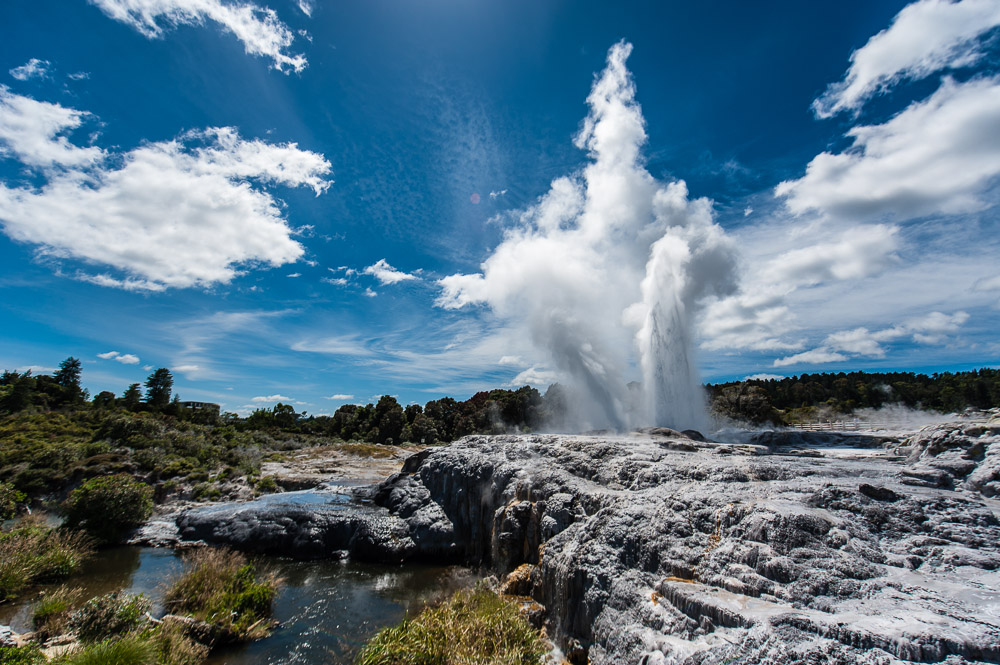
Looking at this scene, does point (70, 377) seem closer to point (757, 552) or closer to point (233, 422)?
point (233, 422)

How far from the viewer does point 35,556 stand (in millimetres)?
15508

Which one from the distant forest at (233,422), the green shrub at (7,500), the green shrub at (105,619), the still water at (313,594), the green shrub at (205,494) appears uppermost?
the distant forest at (233,422)

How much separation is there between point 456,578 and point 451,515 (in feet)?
13.7

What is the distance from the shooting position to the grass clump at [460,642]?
7.94 meters

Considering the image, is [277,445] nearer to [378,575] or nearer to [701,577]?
[378,575]

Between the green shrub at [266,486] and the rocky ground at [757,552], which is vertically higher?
the rocky ground at [757,552]

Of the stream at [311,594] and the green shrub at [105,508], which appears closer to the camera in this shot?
the stream at [311,594]

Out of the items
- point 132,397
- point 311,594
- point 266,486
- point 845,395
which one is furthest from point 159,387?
point 845,395

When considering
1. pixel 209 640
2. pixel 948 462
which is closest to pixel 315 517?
pixel 209 640

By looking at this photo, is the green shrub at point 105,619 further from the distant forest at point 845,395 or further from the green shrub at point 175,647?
the distant forest at point 845,395

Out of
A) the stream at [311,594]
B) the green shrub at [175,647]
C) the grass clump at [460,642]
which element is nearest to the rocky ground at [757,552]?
the grass clump at [460,642]

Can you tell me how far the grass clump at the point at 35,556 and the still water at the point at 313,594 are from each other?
1.93 ft

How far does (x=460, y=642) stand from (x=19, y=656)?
8147 millimetres

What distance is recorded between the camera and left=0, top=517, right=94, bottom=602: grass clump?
13.8 m
